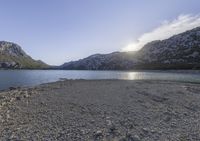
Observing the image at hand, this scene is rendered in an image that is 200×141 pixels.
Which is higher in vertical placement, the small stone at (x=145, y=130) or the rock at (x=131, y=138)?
the small stone at (x=145, y=130)

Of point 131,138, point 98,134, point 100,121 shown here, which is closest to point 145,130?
point 131,138

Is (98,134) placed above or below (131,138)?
above

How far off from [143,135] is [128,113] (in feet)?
20.0

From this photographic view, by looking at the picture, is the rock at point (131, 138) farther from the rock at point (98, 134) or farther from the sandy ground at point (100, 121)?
the rock at point (98, 134)

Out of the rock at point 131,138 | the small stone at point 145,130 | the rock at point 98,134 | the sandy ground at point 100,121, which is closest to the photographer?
the rock at point 131,138

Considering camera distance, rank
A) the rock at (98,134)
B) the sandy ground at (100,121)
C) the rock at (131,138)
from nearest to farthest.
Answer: the rock at (131,138) < the rock at (98,134) < the sandy ground at (100,121)

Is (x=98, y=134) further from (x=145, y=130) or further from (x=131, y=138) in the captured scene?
(x=145, y=130)

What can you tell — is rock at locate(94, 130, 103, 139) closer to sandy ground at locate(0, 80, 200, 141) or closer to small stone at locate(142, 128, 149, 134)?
sandy ground at locate(0, 80, 200, 141)

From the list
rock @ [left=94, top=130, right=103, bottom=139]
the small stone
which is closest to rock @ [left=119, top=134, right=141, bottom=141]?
the small stone

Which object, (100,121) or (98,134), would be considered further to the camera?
(100,121)

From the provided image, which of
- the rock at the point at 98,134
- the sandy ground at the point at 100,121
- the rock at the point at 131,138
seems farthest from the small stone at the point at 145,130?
the rock at the point at 98,134

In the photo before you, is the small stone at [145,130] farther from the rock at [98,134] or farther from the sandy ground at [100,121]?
the rock at [98,134]

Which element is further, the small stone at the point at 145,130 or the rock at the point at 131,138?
the small stone at the point at 145,130

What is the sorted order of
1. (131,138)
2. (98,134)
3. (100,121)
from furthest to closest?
(100,121) → (98,134) → (131,138)
